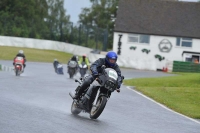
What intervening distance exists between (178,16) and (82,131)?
63977 mm

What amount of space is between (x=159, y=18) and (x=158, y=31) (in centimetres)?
201

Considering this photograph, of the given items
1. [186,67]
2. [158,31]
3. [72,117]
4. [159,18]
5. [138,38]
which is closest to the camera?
[72,117]

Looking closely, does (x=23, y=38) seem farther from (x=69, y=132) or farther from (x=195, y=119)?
(x=69, y=132)

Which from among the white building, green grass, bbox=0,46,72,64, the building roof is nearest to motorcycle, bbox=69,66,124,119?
green grass, bbox=0,46,72,64

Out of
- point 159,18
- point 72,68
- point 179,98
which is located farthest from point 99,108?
point 159,18

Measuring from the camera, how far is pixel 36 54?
6462cm

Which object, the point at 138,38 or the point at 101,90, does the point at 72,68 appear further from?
the point at 138,38

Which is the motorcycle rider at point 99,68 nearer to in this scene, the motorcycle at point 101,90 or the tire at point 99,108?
the motorcycle at point 101,90

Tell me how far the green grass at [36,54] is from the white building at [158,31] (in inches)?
291

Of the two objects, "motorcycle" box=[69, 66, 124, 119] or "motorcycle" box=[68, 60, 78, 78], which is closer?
"motorcycle" box=[69, 66, 124, 119]

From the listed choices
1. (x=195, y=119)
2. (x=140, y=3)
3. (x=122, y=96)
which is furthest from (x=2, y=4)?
(x=195, y=119)

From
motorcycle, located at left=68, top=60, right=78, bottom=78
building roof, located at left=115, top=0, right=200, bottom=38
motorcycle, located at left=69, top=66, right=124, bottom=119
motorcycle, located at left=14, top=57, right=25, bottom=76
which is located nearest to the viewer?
motorcycle, located at left=69, top=66, right=124, bottom=119

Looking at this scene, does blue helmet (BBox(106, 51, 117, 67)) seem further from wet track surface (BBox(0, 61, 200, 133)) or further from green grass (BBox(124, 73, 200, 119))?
green grass (BBox(124, 73, 200, 119))

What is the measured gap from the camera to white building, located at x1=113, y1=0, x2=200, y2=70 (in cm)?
7275
